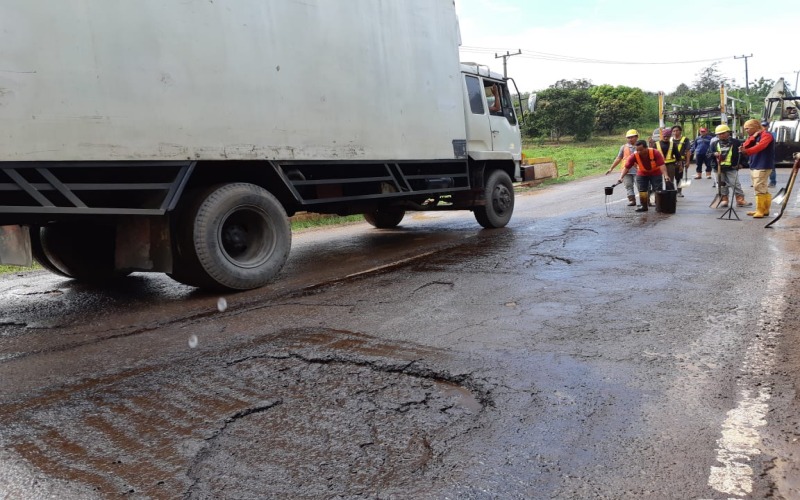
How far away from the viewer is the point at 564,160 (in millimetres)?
31062

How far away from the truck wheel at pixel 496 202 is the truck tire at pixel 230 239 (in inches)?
163

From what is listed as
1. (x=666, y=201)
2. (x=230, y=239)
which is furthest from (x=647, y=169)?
(x=230, y=239)

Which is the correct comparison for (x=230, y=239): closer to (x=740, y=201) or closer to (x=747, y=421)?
(x=747, y=421)

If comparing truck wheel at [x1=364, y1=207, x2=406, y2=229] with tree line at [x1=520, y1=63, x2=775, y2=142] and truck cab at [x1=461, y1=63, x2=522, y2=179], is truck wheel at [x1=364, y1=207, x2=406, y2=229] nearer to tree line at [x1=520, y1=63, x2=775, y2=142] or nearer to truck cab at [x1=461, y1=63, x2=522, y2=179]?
truck cab at [x1=461, y1=63, x2=522, y2=179]

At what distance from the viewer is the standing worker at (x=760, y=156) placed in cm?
900

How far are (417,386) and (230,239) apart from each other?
316 cm

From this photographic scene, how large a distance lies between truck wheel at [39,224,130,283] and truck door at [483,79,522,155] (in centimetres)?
561

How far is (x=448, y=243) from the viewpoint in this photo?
816 centimetres

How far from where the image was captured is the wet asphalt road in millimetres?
2213

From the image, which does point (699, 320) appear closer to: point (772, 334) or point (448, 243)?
point (772, 334)

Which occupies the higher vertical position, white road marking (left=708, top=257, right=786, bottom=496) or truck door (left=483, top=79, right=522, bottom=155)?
truck door (left=483, top=79, right=522, bottom=155)

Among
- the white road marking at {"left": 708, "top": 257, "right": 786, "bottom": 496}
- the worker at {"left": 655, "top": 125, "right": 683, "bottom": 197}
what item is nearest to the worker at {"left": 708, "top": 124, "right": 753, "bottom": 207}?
the worker at {"left": 655, "top": 125, "right": 683, "bottom": 197}

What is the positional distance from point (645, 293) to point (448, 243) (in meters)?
3.62

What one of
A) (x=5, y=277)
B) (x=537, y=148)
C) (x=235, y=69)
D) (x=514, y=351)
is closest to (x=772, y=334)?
(x=514, y=351)
